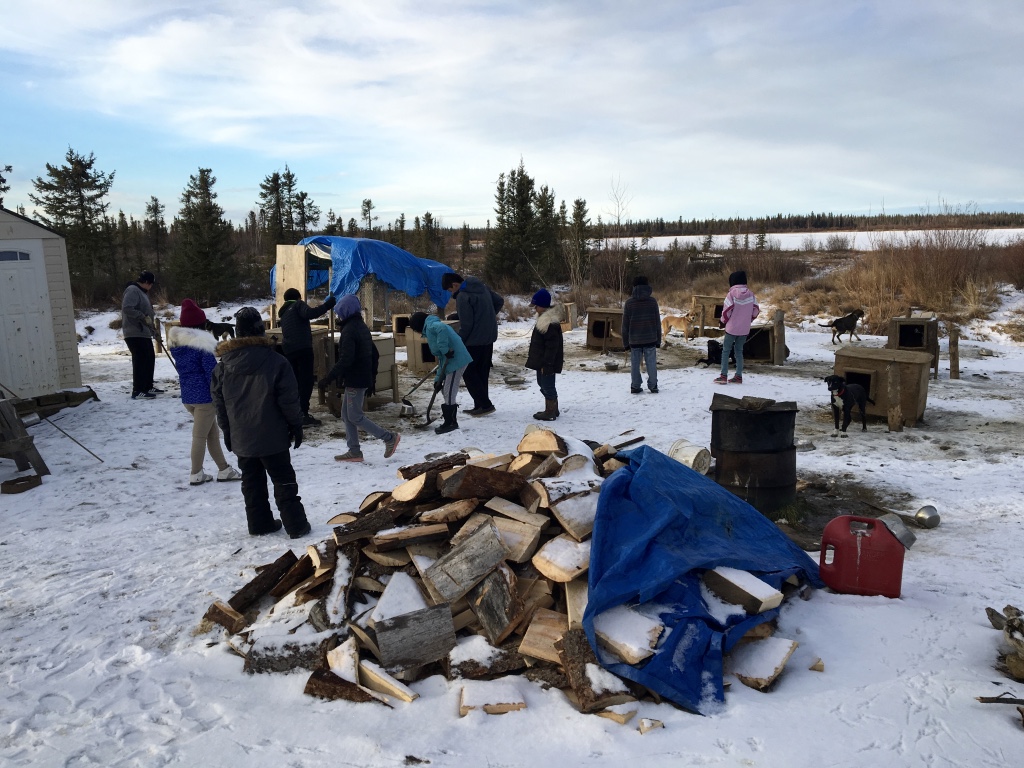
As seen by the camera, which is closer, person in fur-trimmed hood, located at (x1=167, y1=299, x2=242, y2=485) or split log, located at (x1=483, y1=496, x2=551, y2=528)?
split log, located at (x1=483, y1=496, x2=551, y2=528)

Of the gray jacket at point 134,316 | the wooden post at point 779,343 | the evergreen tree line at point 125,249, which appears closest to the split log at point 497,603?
the gray jacket at point 134,316

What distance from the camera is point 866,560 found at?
407 cm

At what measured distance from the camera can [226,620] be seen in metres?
3.91

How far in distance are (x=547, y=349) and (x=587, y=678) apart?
5.91 m

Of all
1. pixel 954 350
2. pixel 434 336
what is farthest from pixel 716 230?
pixel 434 336

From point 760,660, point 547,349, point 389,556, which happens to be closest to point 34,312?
point 547,349

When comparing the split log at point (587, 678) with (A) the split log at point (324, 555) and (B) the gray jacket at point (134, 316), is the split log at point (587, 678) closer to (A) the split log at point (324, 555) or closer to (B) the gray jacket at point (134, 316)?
(A) the split log at point (324, 555)

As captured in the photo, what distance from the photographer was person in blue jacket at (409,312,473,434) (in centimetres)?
826

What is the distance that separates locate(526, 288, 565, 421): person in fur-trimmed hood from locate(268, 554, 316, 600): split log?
16.3 feet

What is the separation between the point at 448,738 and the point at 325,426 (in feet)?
20.8

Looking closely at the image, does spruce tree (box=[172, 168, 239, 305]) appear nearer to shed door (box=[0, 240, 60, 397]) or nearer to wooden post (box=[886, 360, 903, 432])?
shed door (box=[0, 240, 60, 397])

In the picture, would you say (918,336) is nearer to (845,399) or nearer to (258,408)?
(845,399)

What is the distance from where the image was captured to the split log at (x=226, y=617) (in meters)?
3.87

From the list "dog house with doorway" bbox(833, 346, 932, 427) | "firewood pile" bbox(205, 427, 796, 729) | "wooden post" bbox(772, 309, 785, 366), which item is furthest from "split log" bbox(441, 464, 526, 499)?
"wooden post" bbox(772, 309, 785, 366)
